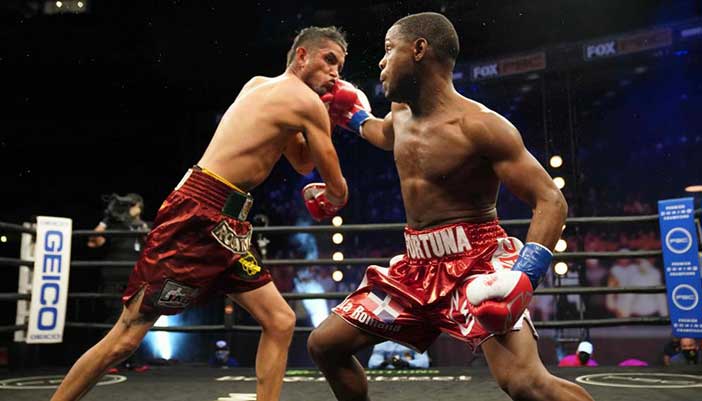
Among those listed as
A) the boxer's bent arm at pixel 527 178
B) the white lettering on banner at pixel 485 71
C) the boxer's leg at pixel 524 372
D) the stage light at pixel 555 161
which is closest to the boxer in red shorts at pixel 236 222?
the boxer's bent arm at pixel 527 178

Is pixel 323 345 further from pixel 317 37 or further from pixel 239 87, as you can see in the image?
pixel 239 87

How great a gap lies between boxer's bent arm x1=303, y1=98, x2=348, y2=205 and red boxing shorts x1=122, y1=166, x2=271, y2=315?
260mm

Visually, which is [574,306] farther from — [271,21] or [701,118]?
[271,21]

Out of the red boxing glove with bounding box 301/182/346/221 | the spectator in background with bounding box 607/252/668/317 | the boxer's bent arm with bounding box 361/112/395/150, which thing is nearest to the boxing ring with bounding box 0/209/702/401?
the red boxing glove with bounding box 301/182/346/221

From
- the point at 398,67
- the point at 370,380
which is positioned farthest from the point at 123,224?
the point at 398,67

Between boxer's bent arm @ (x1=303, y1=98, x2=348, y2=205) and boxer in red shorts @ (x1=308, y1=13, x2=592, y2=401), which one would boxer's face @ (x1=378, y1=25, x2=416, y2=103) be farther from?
boxer's bent arm @ (x1=303, y1=98, x2=348, y2=205)

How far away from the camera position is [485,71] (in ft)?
28.3

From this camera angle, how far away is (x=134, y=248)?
4582 mm

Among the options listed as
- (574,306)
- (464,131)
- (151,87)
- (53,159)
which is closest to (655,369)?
(464,131)

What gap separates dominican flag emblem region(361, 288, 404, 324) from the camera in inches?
65.7

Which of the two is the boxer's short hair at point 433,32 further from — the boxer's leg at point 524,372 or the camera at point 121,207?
the camera at point 121,207

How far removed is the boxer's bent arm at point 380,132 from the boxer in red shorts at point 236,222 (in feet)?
0.41

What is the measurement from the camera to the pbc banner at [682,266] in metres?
3.52

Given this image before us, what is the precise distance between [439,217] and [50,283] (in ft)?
10.5
